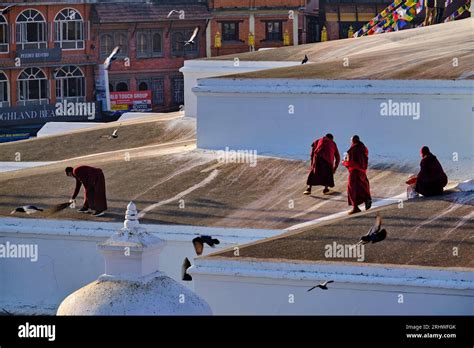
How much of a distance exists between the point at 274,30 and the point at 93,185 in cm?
5422

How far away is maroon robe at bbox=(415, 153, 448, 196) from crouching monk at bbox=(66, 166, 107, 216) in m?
4.68

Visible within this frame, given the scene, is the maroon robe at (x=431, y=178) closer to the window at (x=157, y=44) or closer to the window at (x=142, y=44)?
the window at (x=142, y=44)

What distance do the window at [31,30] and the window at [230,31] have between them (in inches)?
417

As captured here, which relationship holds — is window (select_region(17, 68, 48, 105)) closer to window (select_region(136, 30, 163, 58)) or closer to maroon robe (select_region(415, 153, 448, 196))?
window (select_region(136, 30, 163, 58))

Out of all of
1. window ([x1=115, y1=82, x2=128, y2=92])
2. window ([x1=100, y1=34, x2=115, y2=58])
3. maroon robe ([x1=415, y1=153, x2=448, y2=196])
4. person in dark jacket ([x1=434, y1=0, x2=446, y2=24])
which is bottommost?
window ([x1=115, y1=82, x2=128, y2=92])

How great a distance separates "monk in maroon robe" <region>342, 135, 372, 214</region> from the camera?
901 inches

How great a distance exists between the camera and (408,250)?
789 inches

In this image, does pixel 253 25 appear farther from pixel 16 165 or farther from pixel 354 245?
pixel 354 245

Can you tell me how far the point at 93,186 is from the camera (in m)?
24.0

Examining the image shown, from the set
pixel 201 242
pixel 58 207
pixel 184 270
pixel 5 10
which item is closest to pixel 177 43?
pixel 5 10

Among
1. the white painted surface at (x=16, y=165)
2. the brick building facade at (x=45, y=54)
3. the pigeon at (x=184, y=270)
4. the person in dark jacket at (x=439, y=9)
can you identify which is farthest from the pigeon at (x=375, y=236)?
the brick building facade at (x=45, y=54)

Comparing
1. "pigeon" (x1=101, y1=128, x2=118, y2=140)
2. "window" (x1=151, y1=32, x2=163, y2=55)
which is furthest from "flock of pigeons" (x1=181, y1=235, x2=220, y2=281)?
"window" (x1=151, y1=32, x2=163, y2=55)

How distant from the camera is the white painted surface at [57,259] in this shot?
23.0 m
